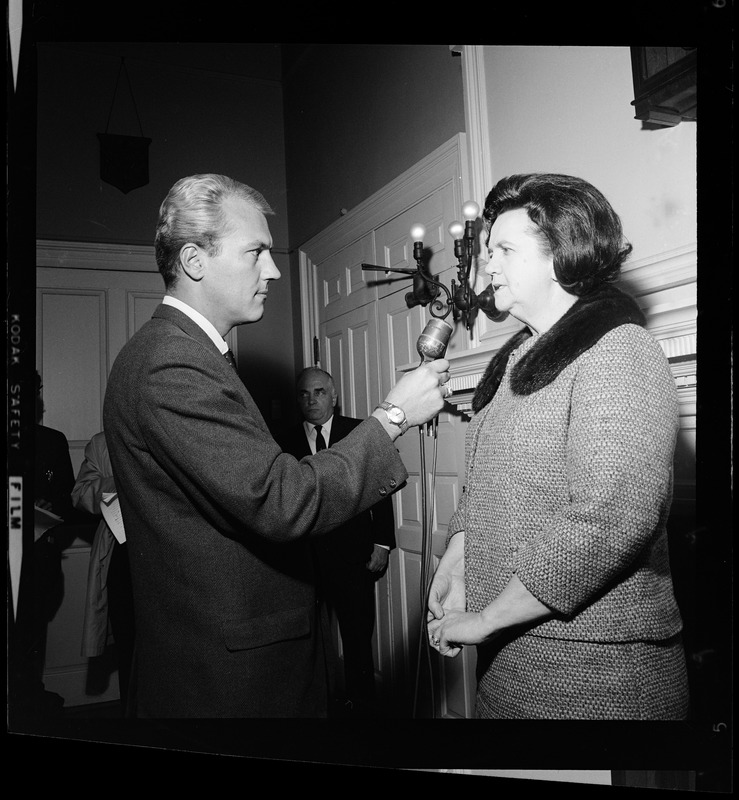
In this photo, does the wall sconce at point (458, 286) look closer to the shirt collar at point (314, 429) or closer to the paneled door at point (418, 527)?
the paneled door at point (418, 527)

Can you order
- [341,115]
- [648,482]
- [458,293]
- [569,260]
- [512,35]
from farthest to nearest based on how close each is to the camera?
[341,115], [458,293], [512,35], [569,260], [648,482]

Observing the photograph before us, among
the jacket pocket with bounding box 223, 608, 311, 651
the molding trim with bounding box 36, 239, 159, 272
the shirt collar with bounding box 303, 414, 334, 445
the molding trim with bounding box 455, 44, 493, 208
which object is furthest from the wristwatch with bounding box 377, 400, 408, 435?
the molding trim with bounding box 36, 239, 159, 272

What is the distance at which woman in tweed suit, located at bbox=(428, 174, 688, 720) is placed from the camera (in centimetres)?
85

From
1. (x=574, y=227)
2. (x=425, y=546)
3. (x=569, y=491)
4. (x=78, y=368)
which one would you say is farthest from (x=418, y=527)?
(x=78, y=368)

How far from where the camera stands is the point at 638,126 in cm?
102

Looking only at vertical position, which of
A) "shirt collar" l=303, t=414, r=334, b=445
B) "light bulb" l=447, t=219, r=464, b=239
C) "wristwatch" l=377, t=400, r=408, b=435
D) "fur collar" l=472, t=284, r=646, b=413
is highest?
"light bulb" l=447, t=219, r=464, b=239

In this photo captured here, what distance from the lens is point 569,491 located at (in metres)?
0.88

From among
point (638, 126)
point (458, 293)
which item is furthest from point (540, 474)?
point (638, 126)

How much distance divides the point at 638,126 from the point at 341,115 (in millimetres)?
606

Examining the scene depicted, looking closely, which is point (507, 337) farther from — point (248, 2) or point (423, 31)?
point (248, 2)

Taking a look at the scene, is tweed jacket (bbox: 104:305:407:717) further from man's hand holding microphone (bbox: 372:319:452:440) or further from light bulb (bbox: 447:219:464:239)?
light bulb (bbox: 447:219:464:239)

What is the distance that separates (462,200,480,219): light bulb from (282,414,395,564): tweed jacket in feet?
1.47

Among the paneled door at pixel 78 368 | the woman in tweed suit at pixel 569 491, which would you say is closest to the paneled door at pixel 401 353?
the woman in tweed suit at pixel 569 491

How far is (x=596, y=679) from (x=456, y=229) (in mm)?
820
